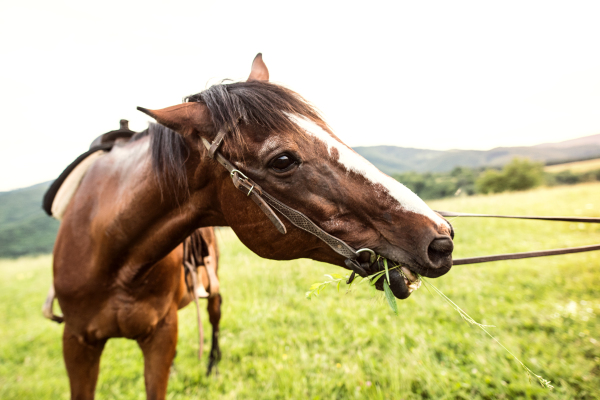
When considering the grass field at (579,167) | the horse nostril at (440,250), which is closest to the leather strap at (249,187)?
the horse nostril at (440,250)

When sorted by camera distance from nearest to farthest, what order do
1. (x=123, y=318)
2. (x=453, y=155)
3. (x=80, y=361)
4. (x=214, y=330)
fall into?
(x=123, y=318), (x=80, y=361), (x=214, y=330), (x=453, y=155)

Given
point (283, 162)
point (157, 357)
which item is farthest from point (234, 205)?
point (157, 357)

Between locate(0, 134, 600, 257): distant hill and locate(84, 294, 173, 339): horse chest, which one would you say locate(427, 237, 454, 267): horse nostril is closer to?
locate(84, 294, 173, 339): horse chest

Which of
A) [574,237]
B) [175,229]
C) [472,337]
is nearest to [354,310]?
[472,337]

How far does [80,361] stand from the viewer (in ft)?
6.99

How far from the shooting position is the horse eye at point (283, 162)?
4.81ft

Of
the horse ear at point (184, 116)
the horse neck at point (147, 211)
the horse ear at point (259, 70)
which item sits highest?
the horse ear at point (259, 70)

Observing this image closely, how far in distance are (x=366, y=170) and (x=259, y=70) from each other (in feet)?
4.32

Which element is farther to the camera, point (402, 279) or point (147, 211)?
point (147, 211)

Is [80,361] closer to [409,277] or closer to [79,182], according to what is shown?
[79,182]

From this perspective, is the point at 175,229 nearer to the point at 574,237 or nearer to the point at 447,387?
the point at 447,387

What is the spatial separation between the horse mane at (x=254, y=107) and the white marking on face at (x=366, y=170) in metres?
0.06

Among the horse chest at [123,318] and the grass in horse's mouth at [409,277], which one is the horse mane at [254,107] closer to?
the grass in horse's mouth at [409,277]

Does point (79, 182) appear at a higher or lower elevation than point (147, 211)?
higher
